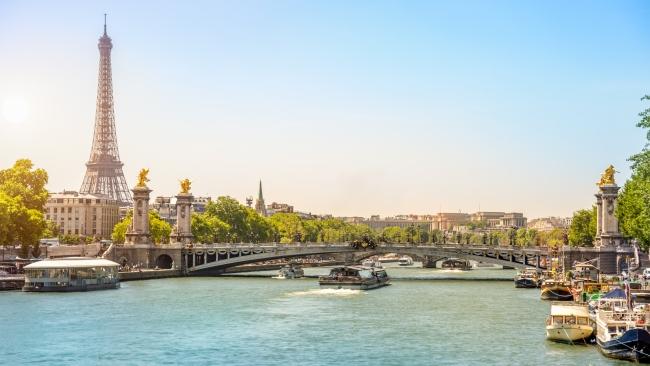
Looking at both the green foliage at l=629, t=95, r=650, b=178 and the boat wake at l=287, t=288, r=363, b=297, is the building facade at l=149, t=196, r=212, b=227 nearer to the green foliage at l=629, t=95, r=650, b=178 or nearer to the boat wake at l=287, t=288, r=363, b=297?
the boat wake at l=287, t=288, r=363, b=297

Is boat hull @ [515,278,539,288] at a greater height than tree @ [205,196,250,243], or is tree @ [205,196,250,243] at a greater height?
tree @ [205,196,250,243]

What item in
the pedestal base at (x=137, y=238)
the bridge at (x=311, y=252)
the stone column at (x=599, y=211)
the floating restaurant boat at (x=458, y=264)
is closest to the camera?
the stone column at (x=599, y=211)

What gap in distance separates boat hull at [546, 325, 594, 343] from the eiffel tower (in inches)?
3869

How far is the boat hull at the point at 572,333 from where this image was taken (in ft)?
120

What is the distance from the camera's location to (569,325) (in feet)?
121

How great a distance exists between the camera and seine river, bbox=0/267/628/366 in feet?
115

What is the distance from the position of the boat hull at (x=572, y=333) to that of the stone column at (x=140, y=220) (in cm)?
5247

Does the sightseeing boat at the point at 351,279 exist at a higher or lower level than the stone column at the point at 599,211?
lower

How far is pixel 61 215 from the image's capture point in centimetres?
13625

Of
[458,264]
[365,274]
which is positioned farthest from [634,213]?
[458,264]

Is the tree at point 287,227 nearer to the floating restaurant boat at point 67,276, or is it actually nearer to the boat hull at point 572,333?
the floating restaurant boat at point 67,276

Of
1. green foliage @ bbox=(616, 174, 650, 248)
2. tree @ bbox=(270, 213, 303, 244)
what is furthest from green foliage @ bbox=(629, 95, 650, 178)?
tree @ bbox=(270, 213, 303, 244)

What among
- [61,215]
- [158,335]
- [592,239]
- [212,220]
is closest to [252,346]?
[158,335]

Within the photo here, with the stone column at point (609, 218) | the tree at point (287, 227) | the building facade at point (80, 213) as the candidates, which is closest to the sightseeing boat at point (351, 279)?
the stone column at point (609, 218)
